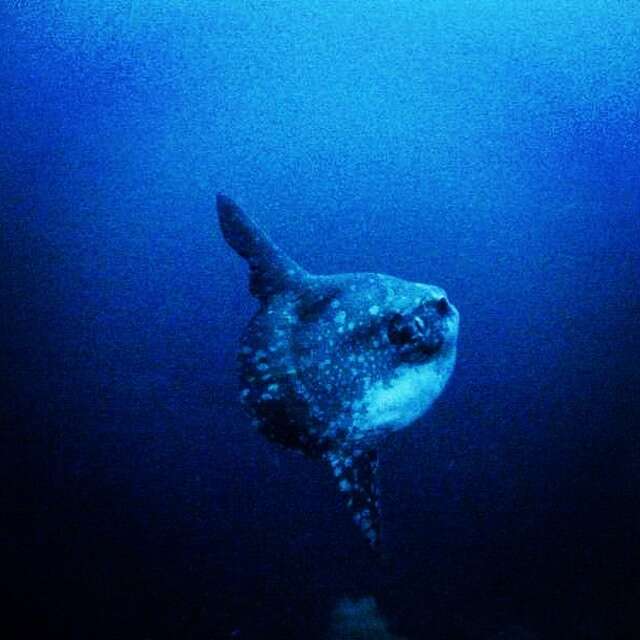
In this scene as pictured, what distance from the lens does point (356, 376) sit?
3471 millimetres

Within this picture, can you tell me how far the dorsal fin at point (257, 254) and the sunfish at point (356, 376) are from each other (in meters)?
0.70

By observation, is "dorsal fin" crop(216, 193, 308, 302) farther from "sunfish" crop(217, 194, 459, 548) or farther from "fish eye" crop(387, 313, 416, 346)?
"fish eye" crop(387, 313, 416, 346)

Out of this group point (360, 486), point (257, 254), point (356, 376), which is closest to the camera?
point (356, 376)

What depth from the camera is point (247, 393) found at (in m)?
3.79

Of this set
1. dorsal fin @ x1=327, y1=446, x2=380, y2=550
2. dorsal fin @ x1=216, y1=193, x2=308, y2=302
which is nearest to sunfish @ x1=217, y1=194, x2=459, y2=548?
dorsal fin @ x1=327, y1=446, x2=380, y2=550

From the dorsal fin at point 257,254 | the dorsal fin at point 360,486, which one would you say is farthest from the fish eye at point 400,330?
the dorsal fin at point 257,254

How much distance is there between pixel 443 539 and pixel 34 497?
844 centimetres

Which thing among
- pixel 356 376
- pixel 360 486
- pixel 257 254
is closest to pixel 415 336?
pixel 356 376

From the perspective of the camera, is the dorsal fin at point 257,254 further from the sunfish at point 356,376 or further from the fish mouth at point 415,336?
the fish mouth at point 415,336

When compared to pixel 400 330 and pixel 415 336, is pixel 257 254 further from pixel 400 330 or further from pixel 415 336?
pixel 415 336

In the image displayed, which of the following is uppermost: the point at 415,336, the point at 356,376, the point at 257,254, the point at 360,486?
the point at 257,254

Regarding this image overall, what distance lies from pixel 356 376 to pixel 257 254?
5.76ft

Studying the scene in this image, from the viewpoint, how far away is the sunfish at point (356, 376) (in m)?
3.49

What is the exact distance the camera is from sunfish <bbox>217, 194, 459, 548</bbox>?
11.5 feet
